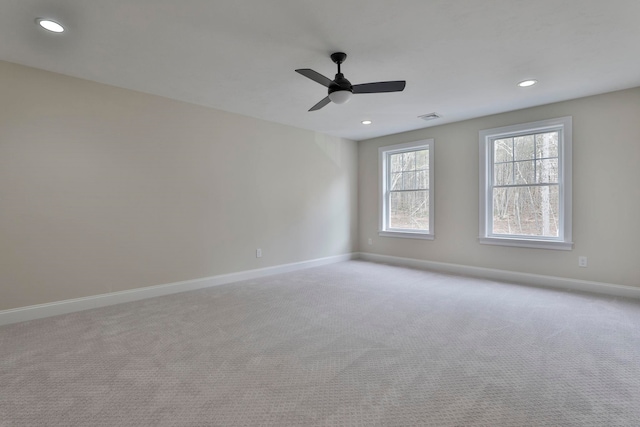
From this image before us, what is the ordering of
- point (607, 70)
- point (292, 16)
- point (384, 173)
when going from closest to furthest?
point (292, 16), point (607, 70), point (384, 173)

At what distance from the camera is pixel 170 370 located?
208 centimetres

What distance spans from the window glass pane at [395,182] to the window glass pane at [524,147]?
199cm

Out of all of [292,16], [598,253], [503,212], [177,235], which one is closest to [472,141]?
[503,212]

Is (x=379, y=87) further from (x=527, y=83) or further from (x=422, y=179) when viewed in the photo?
(x=422, y=179)

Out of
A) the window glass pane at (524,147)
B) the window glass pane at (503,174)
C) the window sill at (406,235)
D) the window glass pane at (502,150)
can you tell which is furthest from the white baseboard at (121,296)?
the window glass pane at (524,147)

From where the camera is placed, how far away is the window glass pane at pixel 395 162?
19.8ft

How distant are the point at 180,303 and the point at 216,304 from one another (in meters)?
0.43

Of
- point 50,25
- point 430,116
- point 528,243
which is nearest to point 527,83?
point 430,116

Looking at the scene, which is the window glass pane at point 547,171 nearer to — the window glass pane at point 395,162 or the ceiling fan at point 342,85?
the window glass pane at point 395,162

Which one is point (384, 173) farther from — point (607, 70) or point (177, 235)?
point (177, 235)

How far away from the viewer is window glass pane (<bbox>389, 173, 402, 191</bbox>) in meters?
6.04

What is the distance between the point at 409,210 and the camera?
5.88 metres

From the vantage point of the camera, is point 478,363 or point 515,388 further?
point 478,363

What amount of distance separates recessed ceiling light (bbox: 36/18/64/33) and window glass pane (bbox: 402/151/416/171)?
16.8 ft
